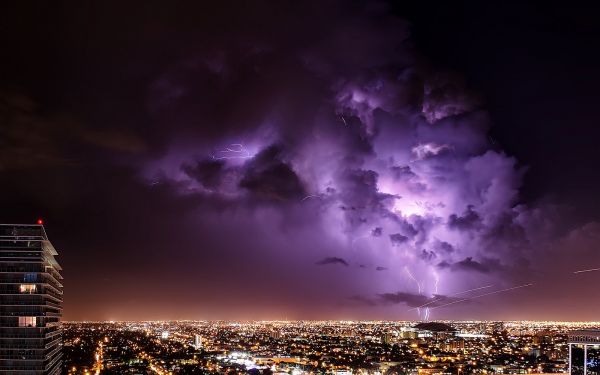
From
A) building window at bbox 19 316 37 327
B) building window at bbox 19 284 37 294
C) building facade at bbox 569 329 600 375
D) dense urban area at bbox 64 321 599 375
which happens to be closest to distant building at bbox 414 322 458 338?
dense urban area at bbox 64 321 599 375

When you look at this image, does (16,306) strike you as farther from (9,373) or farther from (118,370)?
(118,370)

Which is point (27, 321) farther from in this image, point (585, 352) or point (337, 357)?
point (337, 357)

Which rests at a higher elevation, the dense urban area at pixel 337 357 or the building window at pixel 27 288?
the building window at pixel 27 288

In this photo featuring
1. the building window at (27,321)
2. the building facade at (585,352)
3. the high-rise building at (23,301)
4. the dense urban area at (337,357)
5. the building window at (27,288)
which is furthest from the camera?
the dense urban area at (337,357)

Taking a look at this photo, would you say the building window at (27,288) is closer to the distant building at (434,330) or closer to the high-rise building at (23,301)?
the high-rise building at (23,301)

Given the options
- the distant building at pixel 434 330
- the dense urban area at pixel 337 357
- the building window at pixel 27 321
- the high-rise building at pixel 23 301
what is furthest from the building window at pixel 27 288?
the distant building at pixel 434 330

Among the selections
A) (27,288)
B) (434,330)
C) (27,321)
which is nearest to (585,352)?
(27,321)

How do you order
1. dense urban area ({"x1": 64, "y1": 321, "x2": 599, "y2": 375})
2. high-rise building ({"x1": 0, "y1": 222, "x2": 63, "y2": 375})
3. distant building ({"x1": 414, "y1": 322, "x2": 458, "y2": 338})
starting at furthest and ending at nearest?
distant building ({"x1": 414, "y1": 322, "x2": 458, "y2": 338}) → dense urban area ({"x1": 64, "y1": 321, "x2": 599, "y2": 375}) → high-rise building ({"x1": 0, "y1": 222, "x2": 63, "y2": 375})

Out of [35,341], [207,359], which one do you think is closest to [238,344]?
[207,359]

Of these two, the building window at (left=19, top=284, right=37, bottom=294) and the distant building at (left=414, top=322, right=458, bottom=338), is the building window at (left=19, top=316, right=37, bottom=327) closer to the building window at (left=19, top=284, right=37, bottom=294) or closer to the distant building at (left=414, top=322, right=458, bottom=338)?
the building window at (left=19, top=284, right=37, bottom=294)
